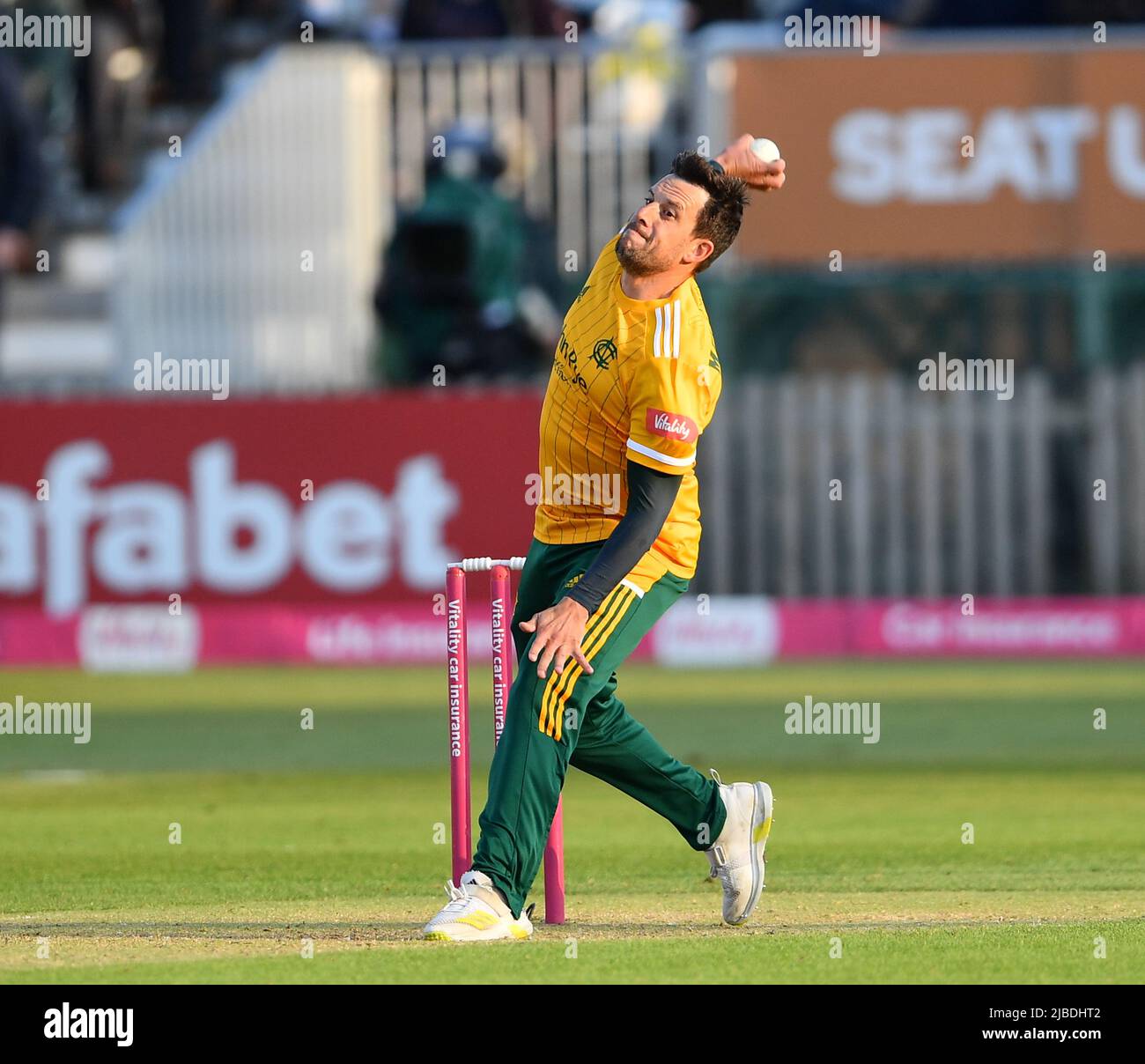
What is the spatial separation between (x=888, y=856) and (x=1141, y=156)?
45.3 feet

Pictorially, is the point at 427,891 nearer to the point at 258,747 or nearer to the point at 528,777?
the point at 528,777

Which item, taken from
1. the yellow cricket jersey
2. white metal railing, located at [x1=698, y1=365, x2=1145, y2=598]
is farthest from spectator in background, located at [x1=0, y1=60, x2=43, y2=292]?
the yellow cricket jersey

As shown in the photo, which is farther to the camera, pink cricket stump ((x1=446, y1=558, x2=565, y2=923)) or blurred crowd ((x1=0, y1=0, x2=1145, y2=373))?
blurred crowd ((x1=0, y1=0, x2=1145, y2=373))

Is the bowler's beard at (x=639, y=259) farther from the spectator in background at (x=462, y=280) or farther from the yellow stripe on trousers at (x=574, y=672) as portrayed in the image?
the spectator in background at (x=462, y=280)

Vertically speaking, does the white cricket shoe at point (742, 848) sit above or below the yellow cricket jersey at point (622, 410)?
below

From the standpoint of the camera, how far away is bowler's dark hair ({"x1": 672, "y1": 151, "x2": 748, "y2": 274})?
23.9ft

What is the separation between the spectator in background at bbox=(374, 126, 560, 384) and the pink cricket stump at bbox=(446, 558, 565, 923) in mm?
13917

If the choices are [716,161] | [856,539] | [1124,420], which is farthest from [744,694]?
[716,161]

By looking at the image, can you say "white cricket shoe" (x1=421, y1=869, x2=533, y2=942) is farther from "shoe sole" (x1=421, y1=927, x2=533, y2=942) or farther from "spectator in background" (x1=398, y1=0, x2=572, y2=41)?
"spectator in background" (x1=398, y1=0, x2=572, y2=41)

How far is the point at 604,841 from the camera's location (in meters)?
10.5

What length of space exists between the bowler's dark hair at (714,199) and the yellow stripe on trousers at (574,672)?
1.13 meters

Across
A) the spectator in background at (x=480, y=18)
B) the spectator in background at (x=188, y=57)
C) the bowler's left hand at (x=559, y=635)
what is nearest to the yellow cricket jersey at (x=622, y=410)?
the bowler's left hand at (x=559, y=635)

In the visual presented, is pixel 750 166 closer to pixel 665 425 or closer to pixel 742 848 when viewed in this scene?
pixel 665 425

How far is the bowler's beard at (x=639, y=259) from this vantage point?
23.6 ft
